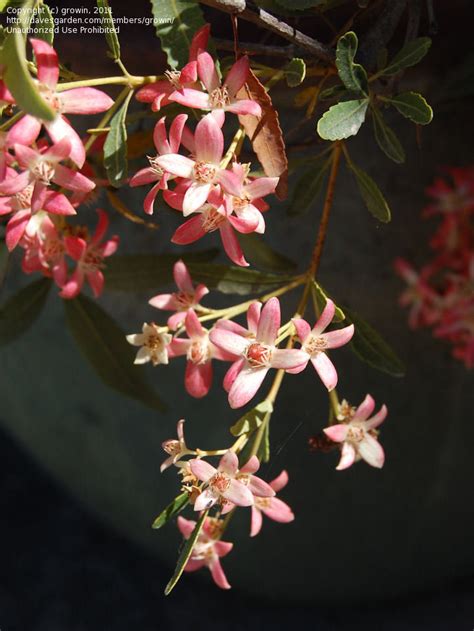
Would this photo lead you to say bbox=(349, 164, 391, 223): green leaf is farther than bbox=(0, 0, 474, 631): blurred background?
No

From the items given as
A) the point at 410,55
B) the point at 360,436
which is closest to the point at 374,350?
the point at 360,436

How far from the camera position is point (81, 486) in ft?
2.60

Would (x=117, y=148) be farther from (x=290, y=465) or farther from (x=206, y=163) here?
(x=290, y=465)

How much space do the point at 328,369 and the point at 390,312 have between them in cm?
23

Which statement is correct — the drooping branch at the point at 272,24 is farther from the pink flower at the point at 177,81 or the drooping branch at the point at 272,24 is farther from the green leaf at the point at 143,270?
the green leaf at the point at 143,270

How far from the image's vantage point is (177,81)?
1.20 ft

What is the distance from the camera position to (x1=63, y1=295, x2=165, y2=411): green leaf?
564 millimetres

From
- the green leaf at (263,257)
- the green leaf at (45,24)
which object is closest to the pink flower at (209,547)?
the green leaf at (263,257)

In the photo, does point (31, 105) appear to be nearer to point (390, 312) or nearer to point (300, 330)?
point (300, 330)

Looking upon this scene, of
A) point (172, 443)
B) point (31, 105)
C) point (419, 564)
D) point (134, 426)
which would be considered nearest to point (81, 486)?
point (134, 426)

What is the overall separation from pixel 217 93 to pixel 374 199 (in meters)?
0.11

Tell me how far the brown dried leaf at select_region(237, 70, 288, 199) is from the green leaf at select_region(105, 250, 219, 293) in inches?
5.6

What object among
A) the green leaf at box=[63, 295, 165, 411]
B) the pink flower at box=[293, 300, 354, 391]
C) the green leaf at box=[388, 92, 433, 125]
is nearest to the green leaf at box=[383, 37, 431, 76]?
the green leaf at box=[388, 92, 433, 125]

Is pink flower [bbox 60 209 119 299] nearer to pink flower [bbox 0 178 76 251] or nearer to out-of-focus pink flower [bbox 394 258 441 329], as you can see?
pink flower [bbox 0 178 76 251]
